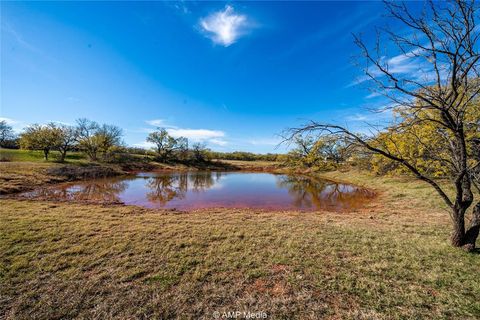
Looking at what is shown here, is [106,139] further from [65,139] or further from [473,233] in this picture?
[473,233]

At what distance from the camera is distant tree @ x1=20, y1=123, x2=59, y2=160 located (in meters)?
28.6

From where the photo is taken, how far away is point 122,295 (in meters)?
3.08

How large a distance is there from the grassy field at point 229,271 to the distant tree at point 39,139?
32.4 meters

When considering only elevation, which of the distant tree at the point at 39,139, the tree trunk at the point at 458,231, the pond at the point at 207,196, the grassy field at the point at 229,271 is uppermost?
the distant tree at the point at 39,139

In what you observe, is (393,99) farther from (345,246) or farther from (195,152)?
(195,152)

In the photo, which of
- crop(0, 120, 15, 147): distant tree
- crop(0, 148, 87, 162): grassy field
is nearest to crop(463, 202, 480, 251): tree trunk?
crop(0, 148, 87, 162): grassy field

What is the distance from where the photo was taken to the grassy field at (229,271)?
285 centimetres

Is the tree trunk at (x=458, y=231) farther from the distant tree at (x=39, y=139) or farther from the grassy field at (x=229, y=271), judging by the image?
the distant tree at (x=39, y=139)

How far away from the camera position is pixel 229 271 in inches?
152

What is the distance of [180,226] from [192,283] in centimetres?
335

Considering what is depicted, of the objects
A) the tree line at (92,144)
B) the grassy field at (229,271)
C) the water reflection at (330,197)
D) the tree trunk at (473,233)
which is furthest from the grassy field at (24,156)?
the tree trunk at (473,233)

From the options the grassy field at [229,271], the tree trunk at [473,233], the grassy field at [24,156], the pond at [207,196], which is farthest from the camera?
the grassy field at [24,156]

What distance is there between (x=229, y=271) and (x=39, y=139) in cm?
3986

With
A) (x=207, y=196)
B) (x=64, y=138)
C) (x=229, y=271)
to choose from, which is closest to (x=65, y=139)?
(x=64, y=138)
